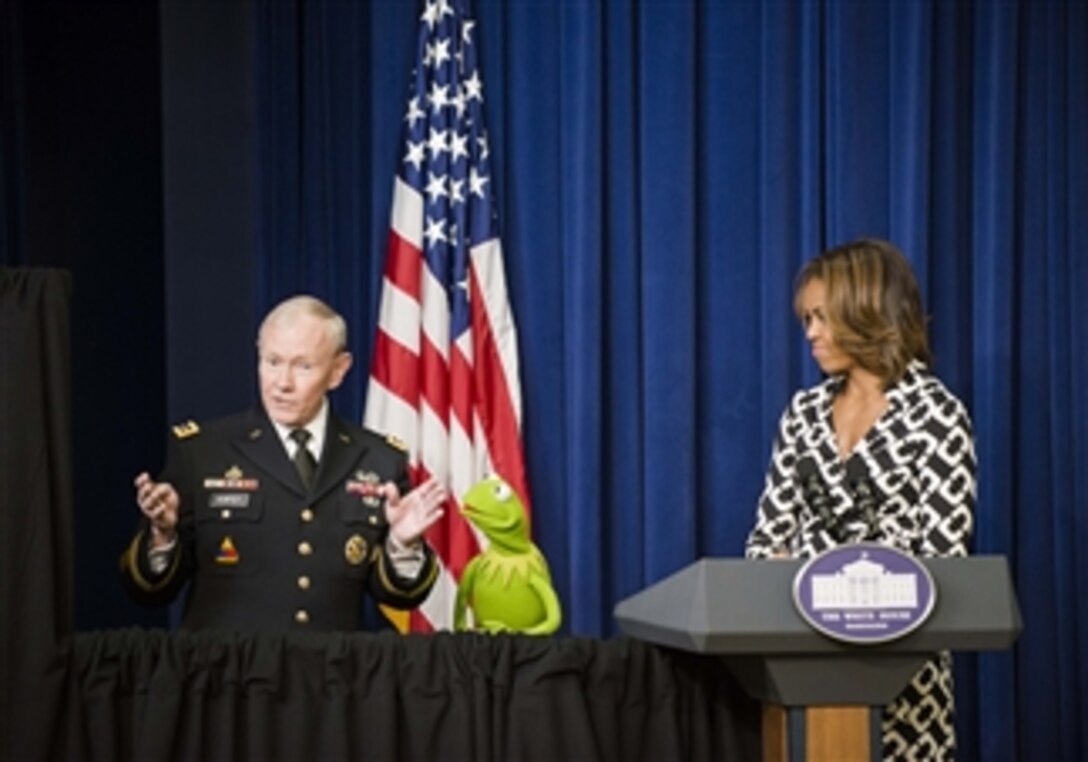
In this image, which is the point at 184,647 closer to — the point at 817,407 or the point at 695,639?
the point at 695,639

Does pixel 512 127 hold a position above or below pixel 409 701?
above

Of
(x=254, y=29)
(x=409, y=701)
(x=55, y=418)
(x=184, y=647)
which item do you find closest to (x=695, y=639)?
(x=409, y=701)

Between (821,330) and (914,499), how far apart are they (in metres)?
0.39

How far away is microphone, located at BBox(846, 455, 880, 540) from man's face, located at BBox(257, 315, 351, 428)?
3.46ft

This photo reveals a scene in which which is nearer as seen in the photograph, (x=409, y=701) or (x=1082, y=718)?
(x=409, y=701)

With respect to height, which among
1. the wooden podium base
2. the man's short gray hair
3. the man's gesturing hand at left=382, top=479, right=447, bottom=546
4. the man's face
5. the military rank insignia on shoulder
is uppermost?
the man's short gray hair

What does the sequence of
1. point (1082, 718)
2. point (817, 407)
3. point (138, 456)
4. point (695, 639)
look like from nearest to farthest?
point (695, 639) → point (817, 407) → point (1082, 718) → point (138, 456)

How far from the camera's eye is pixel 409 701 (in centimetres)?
284

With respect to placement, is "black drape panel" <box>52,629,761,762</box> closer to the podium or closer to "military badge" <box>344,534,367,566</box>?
the podium

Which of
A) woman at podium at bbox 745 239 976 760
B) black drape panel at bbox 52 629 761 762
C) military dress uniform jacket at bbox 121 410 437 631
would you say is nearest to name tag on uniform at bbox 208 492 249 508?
military dress uniform jacket at bbox 121 410 437 631

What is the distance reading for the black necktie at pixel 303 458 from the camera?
3678 millimetres

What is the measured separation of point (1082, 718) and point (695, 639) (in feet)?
9.18

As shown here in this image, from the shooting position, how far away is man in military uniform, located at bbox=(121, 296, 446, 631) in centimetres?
354

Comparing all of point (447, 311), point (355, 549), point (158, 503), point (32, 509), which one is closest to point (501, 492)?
point (355, 549)
